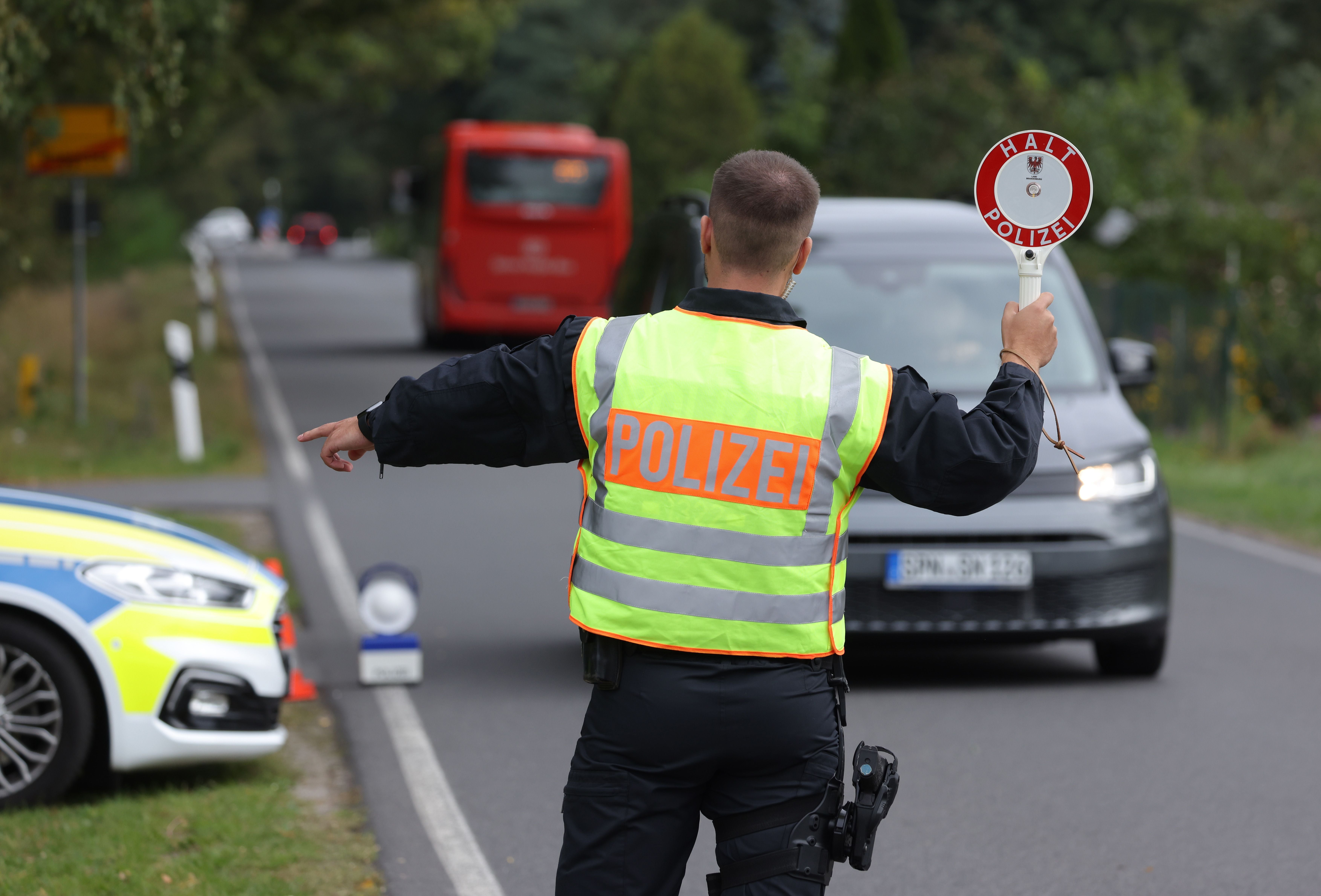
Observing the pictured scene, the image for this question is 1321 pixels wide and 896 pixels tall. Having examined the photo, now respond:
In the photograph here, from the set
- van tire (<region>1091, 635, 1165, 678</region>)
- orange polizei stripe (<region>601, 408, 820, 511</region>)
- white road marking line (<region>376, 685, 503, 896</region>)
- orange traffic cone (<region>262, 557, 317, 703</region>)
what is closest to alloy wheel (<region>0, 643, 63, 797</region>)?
orange traffic cone (<region>262, 557, 317, 703</region>)

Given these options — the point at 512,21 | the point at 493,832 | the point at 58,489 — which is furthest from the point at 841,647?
the point at 512,21

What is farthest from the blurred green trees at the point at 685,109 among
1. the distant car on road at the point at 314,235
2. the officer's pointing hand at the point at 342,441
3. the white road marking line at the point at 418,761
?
the officer's pointing hand at the point at 342,441

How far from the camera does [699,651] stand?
11.1 feet

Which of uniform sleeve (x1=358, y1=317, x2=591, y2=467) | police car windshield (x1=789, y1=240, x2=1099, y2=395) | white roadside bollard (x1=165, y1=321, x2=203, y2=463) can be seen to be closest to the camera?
uniform sleeve (x1=358, y1=317, x2=591, y2=467)

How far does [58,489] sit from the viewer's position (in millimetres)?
14555

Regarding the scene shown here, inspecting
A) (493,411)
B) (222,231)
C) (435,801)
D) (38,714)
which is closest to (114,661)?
(38,714)

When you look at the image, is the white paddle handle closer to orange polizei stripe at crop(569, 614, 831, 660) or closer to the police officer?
the police officer

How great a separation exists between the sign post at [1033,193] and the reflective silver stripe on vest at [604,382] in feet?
2.50

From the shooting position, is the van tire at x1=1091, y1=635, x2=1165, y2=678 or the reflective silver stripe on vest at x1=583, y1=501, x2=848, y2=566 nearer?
the reflective silver stripe on vest at x1=583, y1=501, x2=848, y2=566

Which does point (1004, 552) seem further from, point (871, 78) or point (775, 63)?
point (775, 63)

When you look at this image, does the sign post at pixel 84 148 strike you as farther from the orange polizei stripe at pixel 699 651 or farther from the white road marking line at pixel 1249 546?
the orange polizei stripe at pixel 699 651

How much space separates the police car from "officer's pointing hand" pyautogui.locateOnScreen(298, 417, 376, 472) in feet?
8.82

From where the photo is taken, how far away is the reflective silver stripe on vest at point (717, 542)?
3381 mm

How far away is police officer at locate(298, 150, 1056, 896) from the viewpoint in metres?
3.36
